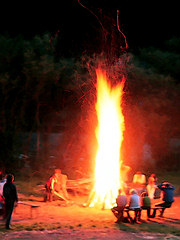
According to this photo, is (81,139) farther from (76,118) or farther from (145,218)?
(145,218)

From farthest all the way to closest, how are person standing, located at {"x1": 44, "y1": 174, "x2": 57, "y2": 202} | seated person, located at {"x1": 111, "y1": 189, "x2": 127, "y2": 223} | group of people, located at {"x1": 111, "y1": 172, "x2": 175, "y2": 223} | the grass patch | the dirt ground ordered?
person standing, located at {"x1": 44, "y1": 174, "x2": 57, "y2": 202}
group of people, located at {"x1": 111, "y1": 172, "x2": 175, "y2": 223}
seated person, located at {"x1": 111, "y1": 189, "x2": 127, "y2": 223}
the grass patch
the dirt ground

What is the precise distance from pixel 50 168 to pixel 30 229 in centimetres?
1515

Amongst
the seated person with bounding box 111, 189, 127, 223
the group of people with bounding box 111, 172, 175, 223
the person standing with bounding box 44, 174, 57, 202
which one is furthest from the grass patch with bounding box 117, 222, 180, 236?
the person standing with bounding box 44, 174, 57, 202


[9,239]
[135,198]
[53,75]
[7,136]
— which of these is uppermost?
[53,75]

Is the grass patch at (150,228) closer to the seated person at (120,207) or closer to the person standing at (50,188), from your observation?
the seated person at (120,207)

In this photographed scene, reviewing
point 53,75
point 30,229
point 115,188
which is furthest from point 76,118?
point 30,229

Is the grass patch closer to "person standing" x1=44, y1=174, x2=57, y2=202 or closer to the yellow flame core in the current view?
the yellow flame core

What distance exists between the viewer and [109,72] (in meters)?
19.0

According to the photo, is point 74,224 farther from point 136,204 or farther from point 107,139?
point 107,139

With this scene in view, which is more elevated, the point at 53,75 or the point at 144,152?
the point at 53,75

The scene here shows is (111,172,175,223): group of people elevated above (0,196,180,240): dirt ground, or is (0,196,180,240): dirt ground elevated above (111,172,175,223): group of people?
(111,172,175,223): group of people

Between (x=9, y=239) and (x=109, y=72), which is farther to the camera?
(x=109, y=72)

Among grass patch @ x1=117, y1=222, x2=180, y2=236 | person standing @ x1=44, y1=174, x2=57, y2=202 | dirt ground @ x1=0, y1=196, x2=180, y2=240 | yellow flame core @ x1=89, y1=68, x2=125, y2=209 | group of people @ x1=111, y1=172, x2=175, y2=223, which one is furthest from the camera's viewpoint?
person standing @ x1=44, y1=174, x2=57, y2=202

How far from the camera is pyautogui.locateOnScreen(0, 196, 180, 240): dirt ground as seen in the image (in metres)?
9.30
